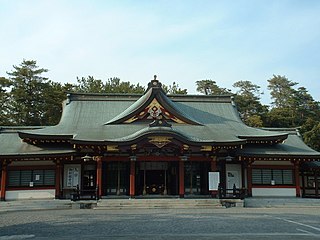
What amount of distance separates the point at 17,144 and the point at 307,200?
19447mm

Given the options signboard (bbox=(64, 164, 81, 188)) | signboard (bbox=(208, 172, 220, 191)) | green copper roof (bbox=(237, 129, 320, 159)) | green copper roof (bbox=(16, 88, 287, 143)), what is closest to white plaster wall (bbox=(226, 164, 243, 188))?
green copper roof (bbox=(237, 129, 320, 159))

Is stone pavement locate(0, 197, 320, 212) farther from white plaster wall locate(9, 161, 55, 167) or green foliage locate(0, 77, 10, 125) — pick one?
green foliage locate(0, 77, 10, 125)

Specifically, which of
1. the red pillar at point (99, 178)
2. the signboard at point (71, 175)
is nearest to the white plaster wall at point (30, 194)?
the signboard at point (71, 175)

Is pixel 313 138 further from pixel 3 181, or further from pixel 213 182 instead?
pixel 3 181

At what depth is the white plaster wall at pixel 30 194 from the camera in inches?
944

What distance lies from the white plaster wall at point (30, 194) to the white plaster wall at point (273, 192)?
13.7m

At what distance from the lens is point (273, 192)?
25719 mm

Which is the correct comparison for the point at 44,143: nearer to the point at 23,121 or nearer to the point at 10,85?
the point at 23,121

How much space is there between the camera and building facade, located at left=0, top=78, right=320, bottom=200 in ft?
75.6

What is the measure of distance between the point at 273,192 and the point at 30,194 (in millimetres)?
16304

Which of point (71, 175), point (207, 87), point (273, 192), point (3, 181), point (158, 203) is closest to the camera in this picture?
point (158, 203)

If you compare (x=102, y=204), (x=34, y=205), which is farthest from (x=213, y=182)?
(x=34, y=205)

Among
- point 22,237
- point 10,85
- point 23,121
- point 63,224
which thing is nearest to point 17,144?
point 63,224

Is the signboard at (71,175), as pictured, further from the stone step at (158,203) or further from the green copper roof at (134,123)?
the stone step at (158,203)
